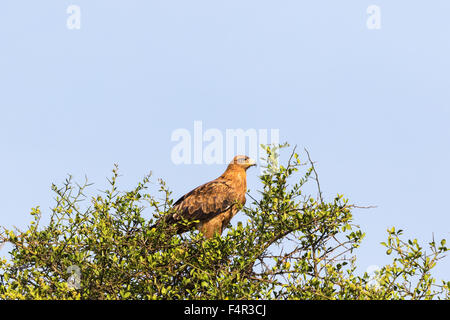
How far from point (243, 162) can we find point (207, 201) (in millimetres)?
1468

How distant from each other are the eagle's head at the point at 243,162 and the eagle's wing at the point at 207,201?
641mm

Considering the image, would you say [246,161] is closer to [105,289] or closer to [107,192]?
[107,192]

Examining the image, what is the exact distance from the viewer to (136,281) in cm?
723

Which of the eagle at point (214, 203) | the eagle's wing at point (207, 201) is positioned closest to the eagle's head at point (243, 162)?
the eagle at point (214, 203)

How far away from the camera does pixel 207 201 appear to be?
431 inches

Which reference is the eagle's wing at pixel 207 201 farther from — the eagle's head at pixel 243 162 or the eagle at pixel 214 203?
the eagle's head at pixel 243 162

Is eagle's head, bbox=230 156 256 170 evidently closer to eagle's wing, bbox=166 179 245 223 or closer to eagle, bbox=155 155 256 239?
eagle, bbox=155 155 256 239

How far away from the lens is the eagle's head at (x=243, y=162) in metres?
12.0

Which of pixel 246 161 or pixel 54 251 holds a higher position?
pixel 246 161

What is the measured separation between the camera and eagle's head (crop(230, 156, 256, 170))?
39.3ft

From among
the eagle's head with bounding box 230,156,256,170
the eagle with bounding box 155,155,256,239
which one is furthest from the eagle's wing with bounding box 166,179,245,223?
the eagle's head with bounding box 230,156,256,170

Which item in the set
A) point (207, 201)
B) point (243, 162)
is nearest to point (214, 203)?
point (207, 201)
